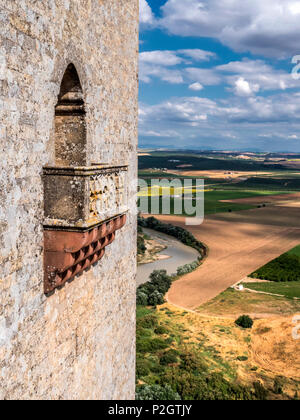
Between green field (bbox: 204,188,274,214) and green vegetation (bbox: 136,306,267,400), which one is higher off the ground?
green field (bbox: 204,188,274,214)

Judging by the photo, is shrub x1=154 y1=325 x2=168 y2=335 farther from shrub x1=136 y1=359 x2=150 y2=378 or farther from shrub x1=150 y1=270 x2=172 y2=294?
shrub x1=150 y1=270 x2=172 y2=294

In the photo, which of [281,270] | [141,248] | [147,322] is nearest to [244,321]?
[147,322]

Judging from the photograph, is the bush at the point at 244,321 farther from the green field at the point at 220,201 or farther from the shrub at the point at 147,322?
the green field at the point at 220,201

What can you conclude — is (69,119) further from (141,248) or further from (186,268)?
(141,248)

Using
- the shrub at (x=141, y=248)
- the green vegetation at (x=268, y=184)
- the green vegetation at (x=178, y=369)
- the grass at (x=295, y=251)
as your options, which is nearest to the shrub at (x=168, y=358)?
the green vegetation at (x=178, y=369)

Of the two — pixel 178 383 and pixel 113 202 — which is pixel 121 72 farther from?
pixel 178 383

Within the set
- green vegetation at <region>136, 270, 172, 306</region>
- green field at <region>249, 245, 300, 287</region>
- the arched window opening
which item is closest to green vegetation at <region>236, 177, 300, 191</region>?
green field at <region>249, 245, 300, 287</region>
